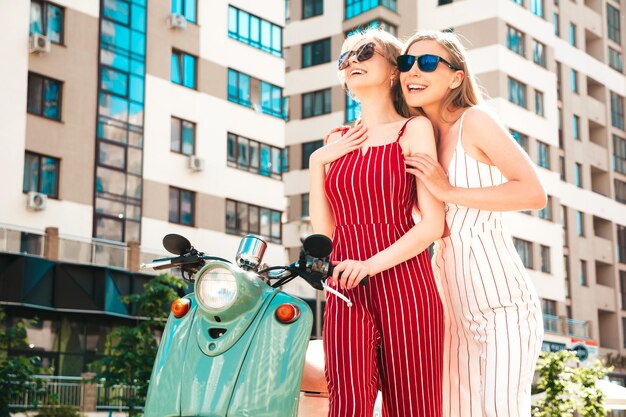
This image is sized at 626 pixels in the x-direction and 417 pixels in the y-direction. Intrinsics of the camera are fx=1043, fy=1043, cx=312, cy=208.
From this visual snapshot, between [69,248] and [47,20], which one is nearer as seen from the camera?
[69,248]

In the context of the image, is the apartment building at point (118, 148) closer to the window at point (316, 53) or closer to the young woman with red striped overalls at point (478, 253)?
the window at point (316, 53)

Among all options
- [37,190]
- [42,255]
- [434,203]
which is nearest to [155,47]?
[37,190]

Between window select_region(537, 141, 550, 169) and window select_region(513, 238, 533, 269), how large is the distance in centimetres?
394

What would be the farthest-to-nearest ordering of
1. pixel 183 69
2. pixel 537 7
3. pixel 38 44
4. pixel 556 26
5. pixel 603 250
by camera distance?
pixel 603 250
pixel 556 26
pixel 537 7
pixel 183 69
pixel 38 44

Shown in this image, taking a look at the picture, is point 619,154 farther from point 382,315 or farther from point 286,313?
point 286,313

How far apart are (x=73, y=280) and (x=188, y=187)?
22.7ft

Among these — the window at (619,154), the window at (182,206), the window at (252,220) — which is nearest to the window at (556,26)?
the window at (619,154)

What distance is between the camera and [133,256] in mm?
31344

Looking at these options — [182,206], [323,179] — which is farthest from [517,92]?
[323,179]

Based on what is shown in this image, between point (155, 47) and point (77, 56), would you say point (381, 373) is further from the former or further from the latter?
point (155, 47)

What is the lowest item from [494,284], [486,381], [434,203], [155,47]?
[486,381]

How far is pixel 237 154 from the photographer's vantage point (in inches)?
1486

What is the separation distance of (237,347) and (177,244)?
1.96 feet

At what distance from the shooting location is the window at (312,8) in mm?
50938
